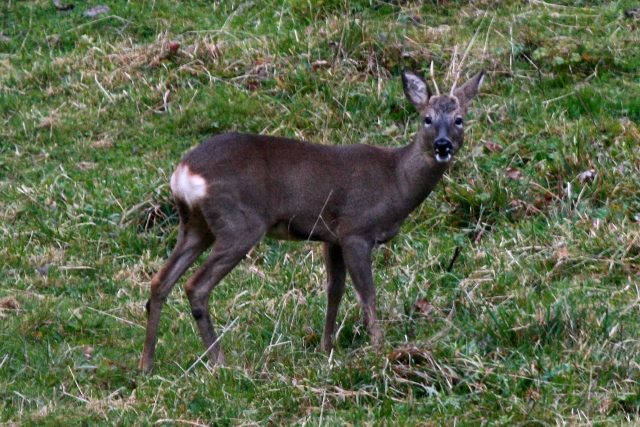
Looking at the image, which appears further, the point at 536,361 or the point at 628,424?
the point at 536,361

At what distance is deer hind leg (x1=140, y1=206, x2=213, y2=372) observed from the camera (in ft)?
19.1

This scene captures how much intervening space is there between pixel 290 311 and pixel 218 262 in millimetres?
697

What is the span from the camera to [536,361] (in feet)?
16.0

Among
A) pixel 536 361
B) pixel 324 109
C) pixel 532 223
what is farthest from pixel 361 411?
pixel 324 109

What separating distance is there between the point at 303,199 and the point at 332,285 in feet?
1.67

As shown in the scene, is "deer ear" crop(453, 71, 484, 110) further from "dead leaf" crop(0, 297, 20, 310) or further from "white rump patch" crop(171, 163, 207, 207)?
"dead leaf" crop(0, 297, 20, 310)

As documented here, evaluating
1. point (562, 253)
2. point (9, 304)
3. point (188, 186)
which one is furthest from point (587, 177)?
point (9, 304)

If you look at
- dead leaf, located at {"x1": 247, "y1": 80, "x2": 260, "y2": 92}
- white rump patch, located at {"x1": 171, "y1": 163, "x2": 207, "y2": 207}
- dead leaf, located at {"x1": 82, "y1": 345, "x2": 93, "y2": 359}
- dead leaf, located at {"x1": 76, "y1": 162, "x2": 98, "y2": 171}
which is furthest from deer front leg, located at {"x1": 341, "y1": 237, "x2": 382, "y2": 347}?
dead leaf, located at {"x1": 247, "y1": 80, "x2": 260, "y2": 92}

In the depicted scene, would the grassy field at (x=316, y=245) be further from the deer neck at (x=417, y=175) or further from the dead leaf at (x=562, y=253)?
the deer neck at (x=417, y=175)

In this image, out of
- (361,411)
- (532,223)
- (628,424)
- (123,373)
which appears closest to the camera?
(628,424)

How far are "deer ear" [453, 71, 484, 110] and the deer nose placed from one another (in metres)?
0.38

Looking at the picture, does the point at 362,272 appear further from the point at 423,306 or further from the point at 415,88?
the point at 415,88

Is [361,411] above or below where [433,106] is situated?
below

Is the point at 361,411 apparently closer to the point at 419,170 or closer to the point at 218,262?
the point at 218,262
